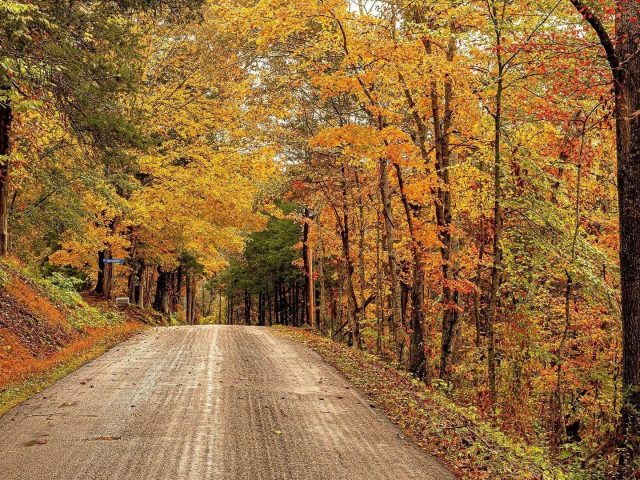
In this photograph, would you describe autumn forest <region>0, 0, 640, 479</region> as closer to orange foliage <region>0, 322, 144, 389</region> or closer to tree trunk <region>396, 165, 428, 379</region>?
tree trunk <region>396, 165, 428, 379</region>

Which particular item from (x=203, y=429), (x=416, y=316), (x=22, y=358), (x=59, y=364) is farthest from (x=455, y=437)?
(x=22, y=358)

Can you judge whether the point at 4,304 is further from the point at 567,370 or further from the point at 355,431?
the point at 567,370

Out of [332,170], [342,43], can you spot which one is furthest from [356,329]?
[342,43]

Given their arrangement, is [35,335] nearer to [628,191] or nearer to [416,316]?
[416,316]

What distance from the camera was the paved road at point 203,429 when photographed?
611 centimetres

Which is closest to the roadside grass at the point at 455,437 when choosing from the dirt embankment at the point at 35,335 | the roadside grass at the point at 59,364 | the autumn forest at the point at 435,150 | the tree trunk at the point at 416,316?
the autumn forest at the point at 435,150

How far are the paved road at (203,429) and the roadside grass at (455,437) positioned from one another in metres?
0.29

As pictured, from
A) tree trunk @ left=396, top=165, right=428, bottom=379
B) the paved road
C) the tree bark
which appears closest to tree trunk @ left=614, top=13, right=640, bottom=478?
the tree bark

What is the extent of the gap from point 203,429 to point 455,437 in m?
3.29

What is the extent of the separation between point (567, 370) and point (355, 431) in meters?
9.54

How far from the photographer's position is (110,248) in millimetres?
25953

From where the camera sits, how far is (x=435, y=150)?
1561 cm

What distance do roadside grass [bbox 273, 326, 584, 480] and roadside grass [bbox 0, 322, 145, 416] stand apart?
5.69m

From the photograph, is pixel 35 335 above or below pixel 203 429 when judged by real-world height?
above
